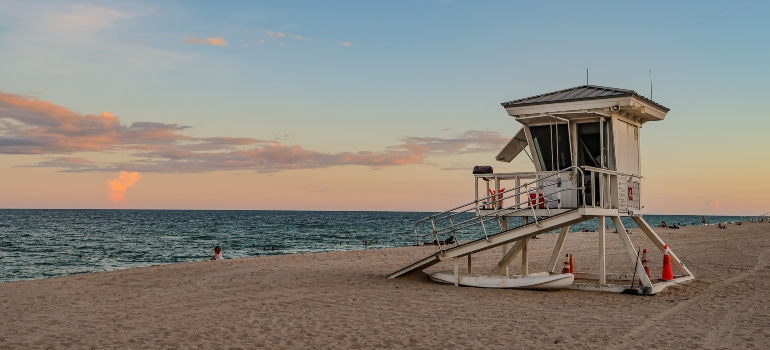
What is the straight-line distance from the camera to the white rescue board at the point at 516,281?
16.4m

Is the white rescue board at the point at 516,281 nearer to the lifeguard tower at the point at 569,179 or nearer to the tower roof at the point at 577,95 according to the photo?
the lifeguard tower at the point at 569,179

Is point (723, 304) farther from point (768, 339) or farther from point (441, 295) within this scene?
point (441, 295)

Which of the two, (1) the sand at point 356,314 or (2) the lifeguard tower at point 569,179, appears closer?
(1) the sand at point 356,314

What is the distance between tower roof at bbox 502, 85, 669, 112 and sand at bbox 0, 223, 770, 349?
195 inches

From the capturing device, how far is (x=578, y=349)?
1022 cm

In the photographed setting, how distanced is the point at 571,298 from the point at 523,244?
9.85 feet

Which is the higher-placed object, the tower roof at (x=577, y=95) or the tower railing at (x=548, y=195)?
the tower roof at (x=577, y=95)

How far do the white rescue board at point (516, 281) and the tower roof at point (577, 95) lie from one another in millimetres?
4498

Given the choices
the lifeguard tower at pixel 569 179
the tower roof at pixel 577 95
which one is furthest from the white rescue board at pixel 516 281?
the tower roof at pixel 577 95

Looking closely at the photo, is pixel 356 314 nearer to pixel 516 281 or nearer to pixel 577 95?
pixel 516 281

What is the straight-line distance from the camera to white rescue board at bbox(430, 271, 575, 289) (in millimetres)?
16422

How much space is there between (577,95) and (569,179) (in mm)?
2311

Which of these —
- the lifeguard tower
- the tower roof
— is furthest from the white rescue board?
the tower roof

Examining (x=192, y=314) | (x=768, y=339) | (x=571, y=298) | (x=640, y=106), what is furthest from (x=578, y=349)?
(x=640, y=106)
